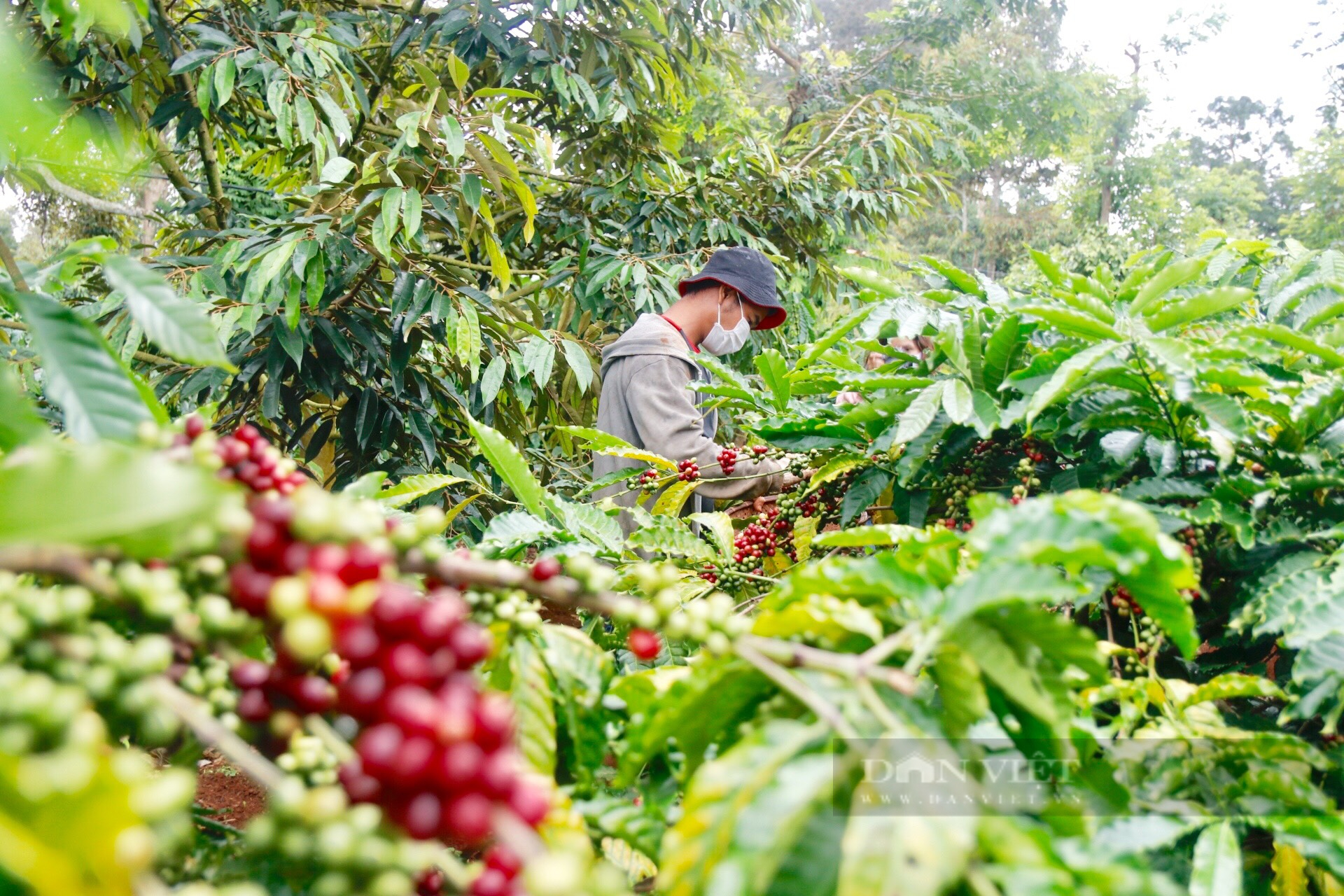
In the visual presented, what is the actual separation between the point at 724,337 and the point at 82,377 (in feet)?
8.32

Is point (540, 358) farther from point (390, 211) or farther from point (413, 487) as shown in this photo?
point (413, 487)

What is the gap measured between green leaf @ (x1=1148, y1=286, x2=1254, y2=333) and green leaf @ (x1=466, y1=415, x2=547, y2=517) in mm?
757

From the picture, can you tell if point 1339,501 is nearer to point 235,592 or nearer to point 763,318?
point 235,592

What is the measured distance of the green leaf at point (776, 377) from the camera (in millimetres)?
1304

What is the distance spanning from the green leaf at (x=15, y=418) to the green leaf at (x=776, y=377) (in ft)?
3.36

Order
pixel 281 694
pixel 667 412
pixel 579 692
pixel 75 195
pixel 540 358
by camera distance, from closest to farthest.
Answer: pixel 281 694
pixel 579 692
pixel 667 412
pixel 540 358
pixel 75 195

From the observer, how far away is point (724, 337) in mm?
2926

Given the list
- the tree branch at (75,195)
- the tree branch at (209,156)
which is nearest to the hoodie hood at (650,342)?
the tree branch at (209,156)

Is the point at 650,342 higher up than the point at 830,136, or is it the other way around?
the point at 830,136

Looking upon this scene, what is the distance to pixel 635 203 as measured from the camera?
3.93 meters

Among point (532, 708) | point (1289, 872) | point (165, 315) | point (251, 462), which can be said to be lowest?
point (1289, 872)

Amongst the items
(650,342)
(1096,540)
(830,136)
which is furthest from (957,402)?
(830,136)

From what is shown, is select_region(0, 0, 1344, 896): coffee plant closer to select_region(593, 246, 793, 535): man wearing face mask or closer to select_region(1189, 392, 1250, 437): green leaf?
select_region(1189, 392, 1250, 437): green leaf

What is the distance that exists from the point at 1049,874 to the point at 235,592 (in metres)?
0.37
